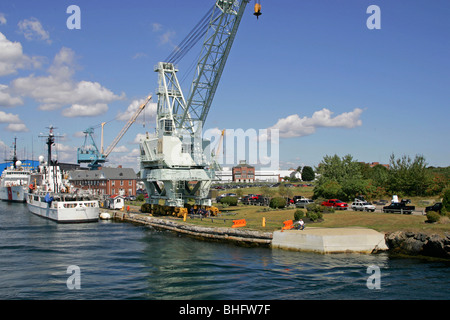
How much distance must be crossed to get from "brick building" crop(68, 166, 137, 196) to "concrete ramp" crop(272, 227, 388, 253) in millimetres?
81838

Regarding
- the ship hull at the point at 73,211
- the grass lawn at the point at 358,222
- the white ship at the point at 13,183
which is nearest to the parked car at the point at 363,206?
the grass lawn at the point at 358,222

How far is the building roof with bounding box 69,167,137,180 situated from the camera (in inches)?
4322

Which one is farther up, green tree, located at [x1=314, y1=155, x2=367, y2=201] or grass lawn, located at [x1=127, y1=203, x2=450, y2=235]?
green tree, located at [x1=314, y1=155, x2=367, y2=201]

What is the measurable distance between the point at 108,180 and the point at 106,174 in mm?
2006

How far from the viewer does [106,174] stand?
109 meters

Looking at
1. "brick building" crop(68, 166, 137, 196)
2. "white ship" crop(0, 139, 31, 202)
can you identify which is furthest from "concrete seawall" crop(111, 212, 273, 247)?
"white ship" crop(0, 139, 31, 202)

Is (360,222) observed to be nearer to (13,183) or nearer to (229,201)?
(229,201)

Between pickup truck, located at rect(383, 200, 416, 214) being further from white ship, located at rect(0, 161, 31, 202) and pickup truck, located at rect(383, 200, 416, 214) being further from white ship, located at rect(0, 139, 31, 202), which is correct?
white ship, located at rect(0, 161, 31, 202)

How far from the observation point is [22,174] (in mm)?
116562

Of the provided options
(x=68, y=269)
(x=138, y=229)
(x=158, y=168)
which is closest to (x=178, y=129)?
(x=158, y=168)

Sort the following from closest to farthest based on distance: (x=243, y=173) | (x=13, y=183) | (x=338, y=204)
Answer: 1. (x=338, y=204)
2. (x=13, y=183)
3. (x=243, y=173)

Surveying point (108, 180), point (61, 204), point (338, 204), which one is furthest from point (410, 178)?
point (108, 180)

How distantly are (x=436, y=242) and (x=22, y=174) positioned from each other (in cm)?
11863
